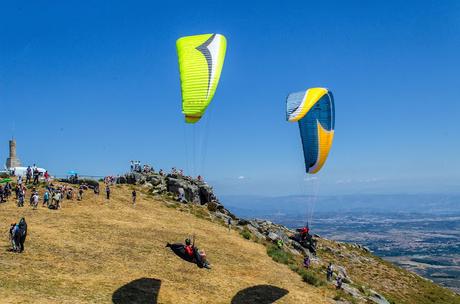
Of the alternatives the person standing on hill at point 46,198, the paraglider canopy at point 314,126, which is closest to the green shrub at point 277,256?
the paraglider canopy at point 314,126

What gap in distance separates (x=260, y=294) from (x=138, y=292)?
23.6 feet

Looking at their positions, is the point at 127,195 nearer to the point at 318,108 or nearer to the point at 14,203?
the point at 14,203

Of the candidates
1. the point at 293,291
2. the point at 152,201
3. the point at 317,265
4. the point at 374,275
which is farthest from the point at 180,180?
the point at 293,291

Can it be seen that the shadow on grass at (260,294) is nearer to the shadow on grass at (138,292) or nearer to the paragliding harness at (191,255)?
the paragliding harness at (191,255)

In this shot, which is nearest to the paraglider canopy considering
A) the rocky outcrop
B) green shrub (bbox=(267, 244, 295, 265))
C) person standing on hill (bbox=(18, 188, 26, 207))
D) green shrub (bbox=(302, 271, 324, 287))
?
green shrub (bbox=(302, 271, 324, 287))

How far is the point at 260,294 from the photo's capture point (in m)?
25.4

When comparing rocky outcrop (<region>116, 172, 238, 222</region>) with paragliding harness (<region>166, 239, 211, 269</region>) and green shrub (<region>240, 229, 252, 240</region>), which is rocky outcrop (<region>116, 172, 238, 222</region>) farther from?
paragliding harness (<region>166, 239, 211, 269</region>)

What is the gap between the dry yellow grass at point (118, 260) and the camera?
813 inches

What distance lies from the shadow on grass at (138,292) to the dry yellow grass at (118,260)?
31 centimetres

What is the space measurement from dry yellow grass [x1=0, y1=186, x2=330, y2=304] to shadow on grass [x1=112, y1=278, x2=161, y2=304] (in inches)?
12.2

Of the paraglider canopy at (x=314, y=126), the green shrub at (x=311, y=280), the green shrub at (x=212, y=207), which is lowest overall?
the green shrub at (x=311, y=280)

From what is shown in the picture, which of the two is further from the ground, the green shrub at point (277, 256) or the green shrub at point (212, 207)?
the green shrub at point (212, 207)

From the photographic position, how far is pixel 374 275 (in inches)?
1875

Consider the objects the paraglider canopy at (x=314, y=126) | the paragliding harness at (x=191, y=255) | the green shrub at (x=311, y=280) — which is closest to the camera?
the paraglider canopy at (x=314, y=126)
